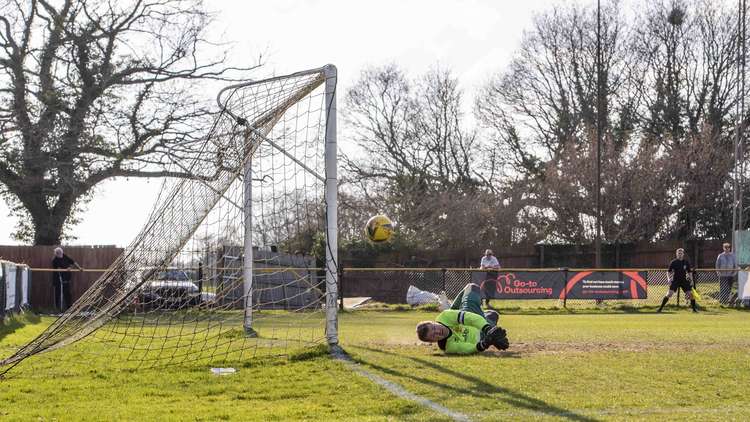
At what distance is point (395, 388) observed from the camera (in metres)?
8.77

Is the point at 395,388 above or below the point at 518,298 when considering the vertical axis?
below

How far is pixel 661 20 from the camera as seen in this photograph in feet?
158

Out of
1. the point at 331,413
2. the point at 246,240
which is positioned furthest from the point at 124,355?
the point at 331,413

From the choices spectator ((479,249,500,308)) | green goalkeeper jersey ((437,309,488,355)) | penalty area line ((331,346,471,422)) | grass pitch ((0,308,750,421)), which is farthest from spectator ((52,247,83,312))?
green goalkeeper jersey ((437,309,488,355))

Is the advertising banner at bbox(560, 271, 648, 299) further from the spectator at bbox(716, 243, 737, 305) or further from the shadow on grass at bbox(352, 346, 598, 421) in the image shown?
the shadow on grass at bbox(352, 346, 598, 421)

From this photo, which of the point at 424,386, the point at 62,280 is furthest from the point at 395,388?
the point at 62,280

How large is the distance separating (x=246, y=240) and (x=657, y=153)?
3589 centimetres

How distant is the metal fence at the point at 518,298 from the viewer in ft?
86.6

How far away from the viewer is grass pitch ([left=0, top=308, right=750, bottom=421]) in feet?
24.8

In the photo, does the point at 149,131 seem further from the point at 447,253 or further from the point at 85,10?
the point at 447,253

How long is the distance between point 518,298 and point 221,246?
Answer: 12.7 meters

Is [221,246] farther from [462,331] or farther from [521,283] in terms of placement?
[521,283]

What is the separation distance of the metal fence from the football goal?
404 inches

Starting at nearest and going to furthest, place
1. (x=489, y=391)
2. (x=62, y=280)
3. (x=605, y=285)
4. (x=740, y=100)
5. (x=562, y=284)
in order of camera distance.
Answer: (x=489, y=391) → (x=62, y=280) → (x=562, y=284) → (x=605, y=285) → (x=740, y=100)
